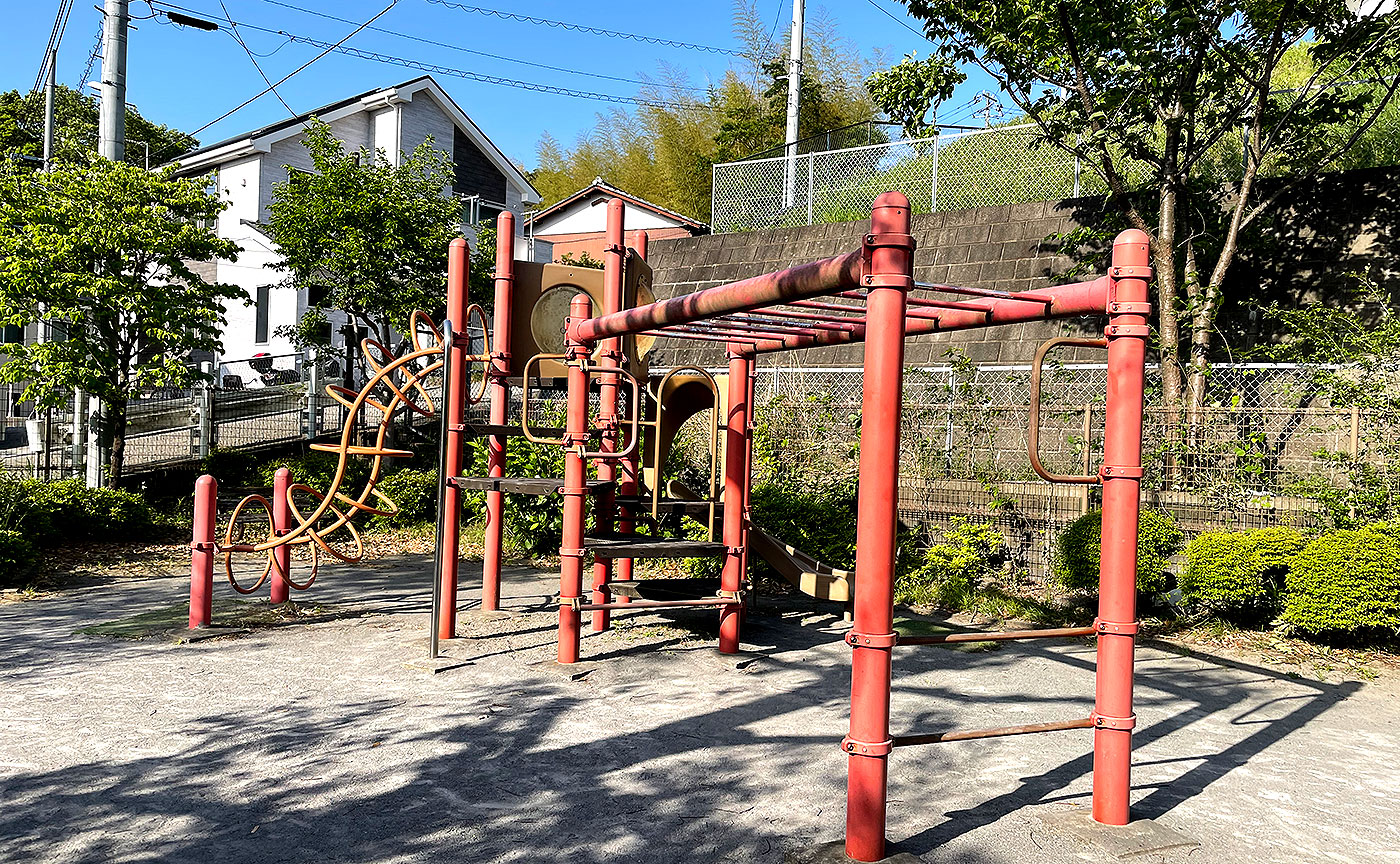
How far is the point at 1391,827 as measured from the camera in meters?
4.09

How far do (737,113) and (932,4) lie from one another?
671 inches

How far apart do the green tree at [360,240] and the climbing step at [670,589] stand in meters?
8.96

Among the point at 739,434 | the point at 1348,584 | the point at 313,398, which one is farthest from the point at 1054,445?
the point at 313,398

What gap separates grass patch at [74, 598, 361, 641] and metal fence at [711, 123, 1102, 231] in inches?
415

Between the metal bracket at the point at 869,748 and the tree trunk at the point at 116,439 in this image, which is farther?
the tree trunk at the point at 116,439

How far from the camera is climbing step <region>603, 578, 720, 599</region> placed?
7.21 meters

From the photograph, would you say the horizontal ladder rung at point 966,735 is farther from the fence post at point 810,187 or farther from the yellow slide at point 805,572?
the fence post at point 810,187

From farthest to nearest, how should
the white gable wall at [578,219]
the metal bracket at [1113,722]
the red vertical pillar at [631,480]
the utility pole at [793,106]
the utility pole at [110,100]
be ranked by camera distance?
the white gable wall at [578,219]
the utility pole at [793,106]
the utility pole at [110,100]
the red vertical pillar at [631,480]
the metal bracket at [1113,722]

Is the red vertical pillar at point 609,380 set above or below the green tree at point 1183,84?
below

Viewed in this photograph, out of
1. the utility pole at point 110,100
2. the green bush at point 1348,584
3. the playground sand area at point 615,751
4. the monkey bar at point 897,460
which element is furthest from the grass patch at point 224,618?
the green bush at point 1348,584

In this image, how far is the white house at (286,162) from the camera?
79.6ft

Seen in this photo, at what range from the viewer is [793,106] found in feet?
67.9

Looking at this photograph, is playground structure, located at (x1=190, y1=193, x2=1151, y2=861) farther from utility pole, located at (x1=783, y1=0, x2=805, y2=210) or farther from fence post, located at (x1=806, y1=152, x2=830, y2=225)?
utility pole, located at (x1=783, y1=0, x2=805, y2=210)

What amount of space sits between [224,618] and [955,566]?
18.9 ft
